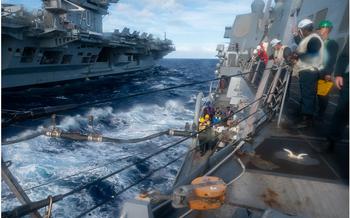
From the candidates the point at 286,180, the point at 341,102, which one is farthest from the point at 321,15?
the point at 286,180

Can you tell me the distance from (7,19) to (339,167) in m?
26.9

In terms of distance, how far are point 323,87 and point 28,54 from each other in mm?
30100

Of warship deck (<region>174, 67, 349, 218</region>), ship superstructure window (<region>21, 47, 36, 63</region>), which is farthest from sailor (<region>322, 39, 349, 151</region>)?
ship superstructure window (<region>21, 47, 36, 63</region>)

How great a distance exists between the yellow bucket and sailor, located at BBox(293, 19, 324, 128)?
23 cm

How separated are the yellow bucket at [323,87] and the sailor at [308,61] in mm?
233

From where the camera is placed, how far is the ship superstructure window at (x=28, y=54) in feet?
96.2

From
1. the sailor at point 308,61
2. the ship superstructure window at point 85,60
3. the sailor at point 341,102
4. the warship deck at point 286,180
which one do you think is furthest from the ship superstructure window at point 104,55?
the sailor at point 341,102

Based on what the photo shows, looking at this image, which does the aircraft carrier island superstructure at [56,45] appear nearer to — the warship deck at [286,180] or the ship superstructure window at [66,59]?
the ship superstructure window at [66,59]

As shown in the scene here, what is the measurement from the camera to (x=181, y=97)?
3053 cm

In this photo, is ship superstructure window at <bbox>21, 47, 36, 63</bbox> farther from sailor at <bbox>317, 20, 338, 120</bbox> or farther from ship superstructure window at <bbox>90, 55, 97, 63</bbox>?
sailor at <bbox>317, 20, 338, 120</bbox>

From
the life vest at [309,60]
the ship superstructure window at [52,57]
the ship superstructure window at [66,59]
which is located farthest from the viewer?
the ship superstructure window at [66,59]

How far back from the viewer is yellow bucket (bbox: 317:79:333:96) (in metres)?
6.25

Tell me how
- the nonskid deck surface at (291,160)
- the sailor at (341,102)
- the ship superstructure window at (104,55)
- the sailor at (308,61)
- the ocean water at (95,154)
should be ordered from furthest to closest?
the ship superstructure window at (104,55) → the ocean water at (95,154) → the sailor at (308,61) → the sailor at (341,102) → the nonskid deck surface at (291,160)

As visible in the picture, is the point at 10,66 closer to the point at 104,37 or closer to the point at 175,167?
the point at 104,37
